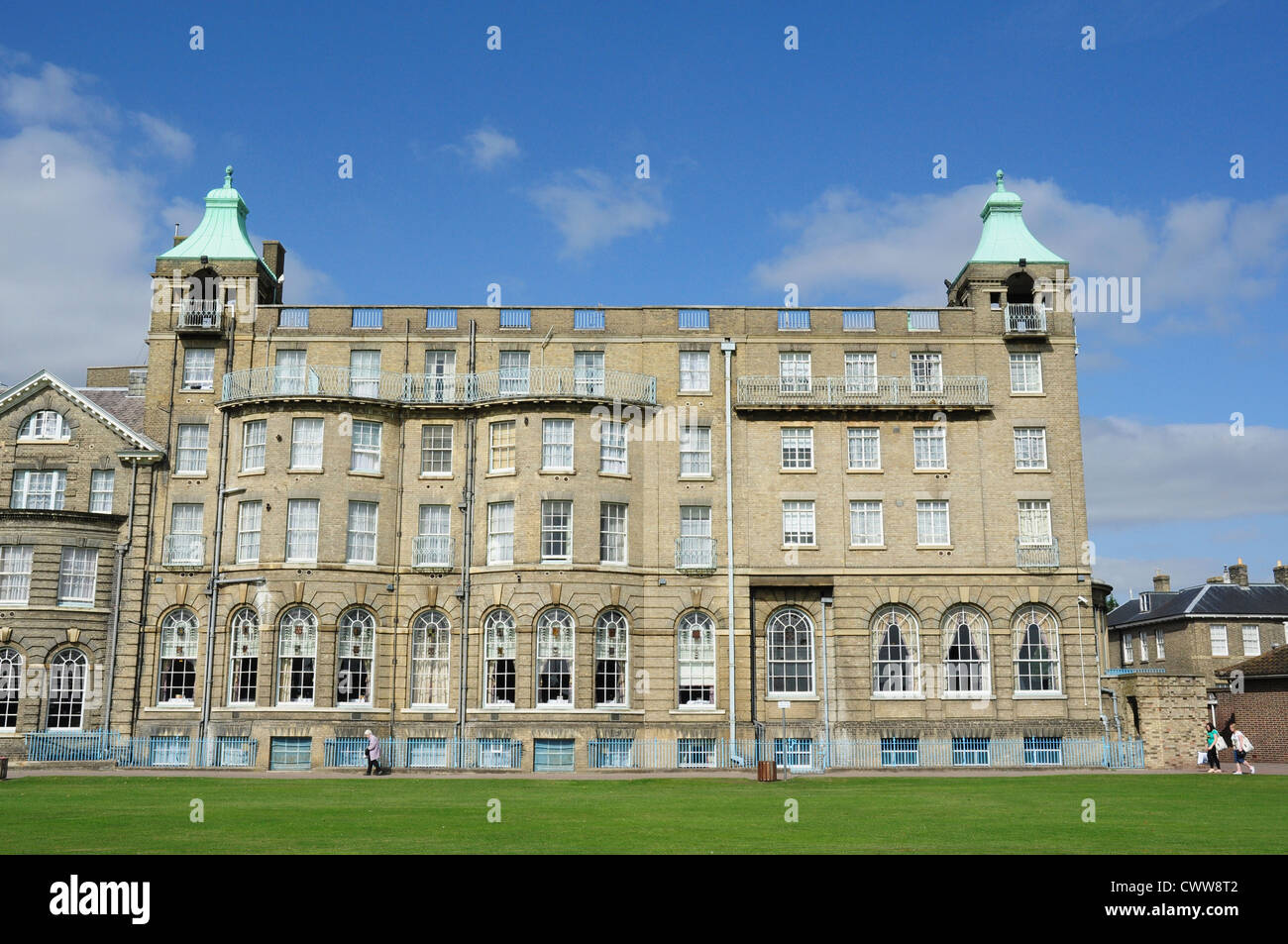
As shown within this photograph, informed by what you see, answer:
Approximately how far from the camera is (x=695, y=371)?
44.8 m

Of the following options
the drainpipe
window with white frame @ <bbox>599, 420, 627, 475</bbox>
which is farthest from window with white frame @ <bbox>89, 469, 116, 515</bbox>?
the drainpipe

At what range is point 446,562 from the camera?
42438 millimetres

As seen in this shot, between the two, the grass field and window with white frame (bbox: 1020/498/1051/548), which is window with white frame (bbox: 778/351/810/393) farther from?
the grass field

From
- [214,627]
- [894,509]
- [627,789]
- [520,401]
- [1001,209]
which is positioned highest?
[1001,209]

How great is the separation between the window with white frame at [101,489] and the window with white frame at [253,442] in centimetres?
489

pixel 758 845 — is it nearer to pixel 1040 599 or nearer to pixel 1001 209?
pixel 1040 599

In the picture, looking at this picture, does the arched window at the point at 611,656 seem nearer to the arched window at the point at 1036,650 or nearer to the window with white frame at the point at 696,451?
the window with white frame at the point at 696,451

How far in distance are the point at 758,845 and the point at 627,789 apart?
13.8 metres

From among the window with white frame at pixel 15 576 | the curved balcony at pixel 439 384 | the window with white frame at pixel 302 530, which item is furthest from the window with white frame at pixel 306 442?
the window with white frame at pixel 15 576

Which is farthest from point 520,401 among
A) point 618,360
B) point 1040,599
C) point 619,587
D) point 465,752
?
point 1040,599

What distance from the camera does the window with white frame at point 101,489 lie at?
142 feet

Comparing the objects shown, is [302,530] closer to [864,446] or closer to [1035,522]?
[864,446]

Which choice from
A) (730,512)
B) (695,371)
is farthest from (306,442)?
(730,512)

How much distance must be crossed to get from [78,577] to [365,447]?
11.0 meters
